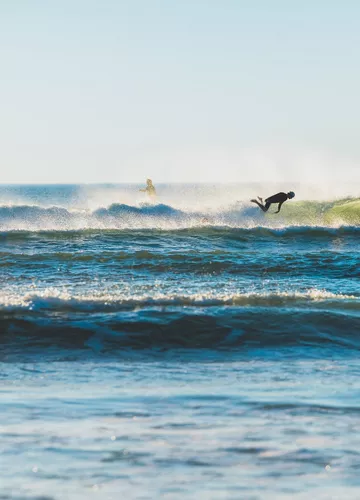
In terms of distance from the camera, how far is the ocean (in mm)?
4430

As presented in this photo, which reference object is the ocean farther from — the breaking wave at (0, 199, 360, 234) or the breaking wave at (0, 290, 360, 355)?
the breaking wave at (0, 199, 360, 234)

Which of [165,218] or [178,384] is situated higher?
[165,218]

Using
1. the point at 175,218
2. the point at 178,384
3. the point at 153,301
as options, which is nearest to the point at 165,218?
the point at 175,218

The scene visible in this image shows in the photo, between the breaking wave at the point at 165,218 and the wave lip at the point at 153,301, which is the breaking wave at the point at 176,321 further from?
the breaking wave at the point at 165,218

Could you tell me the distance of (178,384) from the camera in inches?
281

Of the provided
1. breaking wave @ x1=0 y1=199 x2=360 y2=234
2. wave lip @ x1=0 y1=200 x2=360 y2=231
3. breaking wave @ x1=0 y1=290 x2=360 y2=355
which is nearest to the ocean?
breaking wave @ x1=0 y1=290 x2=360 y2=355

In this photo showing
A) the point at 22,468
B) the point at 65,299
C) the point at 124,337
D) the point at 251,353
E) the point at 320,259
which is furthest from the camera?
the point at 320,259

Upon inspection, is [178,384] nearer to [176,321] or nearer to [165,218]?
[176,321]

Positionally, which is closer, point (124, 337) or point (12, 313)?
point (124, 337)

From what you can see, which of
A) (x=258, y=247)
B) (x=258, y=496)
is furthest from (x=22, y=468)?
(x=258, y=247)

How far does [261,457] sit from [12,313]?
20.7 ft

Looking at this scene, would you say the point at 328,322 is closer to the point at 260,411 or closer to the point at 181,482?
the point at 260,411

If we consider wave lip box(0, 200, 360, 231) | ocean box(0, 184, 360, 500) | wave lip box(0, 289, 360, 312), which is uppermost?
wave lip box(0, 200, 360, 231)

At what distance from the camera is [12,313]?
10430mm
